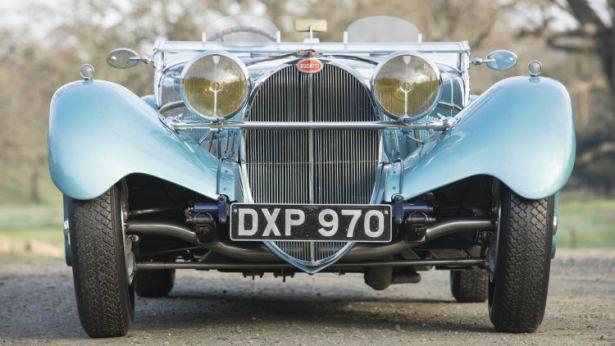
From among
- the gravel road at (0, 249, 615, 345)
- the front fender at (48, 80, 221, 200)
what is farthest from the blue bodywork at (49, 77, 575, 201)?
the gravel road at (0, 249, 615, 345)

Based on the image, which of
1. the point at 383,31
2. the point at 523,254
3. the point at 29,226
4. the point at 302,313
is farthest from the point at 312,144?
the point at 29,226

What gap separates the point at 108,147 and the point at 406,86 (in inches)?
57.6

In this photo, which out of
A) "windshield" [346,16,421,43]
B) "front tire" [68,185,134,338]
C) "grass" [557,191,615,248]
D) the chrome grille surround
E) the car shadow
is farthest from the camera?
"grass" [557,191,615,248]

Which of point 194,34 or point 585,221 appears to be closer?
point 194,34

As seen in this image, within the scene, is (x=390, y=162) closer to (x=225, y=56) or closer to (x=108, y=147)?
(x=225, y=56)

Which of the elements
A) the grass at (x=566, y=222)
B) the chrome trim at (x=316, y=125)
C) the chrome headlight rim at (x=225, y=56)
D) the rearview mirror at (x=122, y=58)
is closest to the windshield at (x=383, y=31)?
the rearview mirror at (x=122, y=58)

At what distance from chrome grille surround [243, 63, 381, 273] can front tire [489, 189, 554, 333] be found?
715 millimetres

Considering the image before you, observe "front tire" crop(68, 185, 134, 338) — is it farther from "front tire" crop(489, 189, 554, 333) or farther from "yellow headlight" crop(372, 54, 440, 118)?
"front tire" crop(489, 189, 554, 333)

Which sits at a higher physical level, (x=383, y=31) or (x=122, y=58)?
(x=383, y=31)

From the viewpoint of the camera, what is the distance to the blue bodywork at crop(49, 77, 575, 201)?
4.62m

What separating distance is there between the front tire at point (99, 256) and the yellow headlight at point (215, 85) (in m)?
0.60

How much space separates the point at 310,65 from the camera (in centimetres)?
505

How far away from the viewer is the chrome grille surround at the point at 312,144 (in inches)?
197

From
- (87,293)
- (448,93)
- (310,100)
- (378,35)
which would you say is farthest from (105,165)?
(378,35)
